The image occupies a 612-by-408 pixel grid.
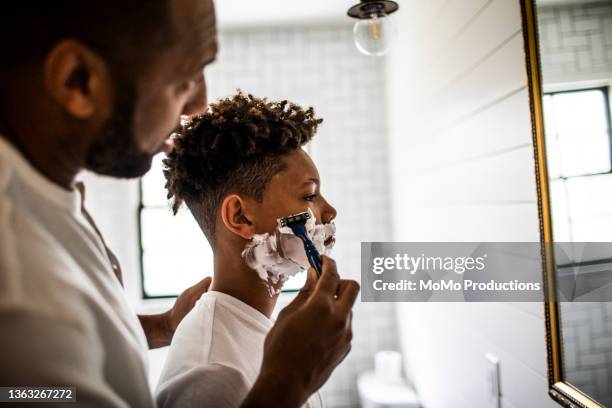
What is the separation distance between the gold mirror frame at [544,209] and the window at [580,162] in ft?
0.06

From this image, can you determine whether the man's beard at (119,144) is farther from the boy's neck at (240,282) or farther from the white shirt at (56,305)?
the boy's neck at (240,282)

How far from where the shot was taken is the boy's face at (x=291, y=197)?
91cm

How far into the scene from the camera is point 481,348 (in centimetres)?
142

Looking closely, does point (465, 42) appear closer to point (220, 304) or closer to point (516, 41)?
point (516, 41)

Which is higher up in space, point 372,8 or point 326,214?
point 372,8

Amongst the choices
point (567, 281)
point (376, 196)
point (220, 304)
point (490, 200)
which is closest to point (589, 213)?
point (567, 281)

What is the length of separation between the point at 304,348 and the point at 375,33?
1555 mm

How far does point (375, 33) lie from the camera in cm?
181

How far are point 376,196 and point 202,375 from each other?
2.35 meters

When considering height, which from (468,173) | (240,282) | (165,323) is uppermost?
(468,173)

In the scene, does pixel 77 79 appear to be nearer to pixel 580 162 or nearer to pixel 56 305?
pixel 56 305

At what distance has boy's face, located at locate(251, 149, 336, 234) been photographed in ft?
2.99

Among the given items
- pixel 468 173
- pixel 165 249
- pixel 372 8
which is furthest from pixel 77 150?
pixel 165 249

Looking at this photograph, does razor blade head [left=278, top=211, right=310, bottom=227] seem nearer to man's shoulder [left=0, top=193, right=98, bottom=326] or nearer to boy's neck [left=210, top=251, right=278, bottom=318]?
boy's neck [left=210, top=251, right=278, bottom=318]
